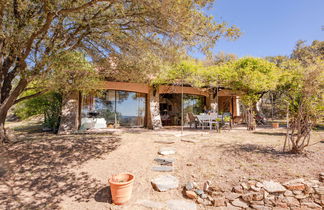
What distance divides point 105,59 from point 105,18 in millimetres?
2019

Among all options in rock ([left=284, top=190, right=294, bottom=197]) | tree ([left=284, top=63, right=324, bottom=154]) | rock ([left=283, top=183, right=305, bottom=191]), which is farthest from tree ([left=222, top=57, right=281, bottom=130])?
rock ([left=284, top=190, right=294, bottom=197])

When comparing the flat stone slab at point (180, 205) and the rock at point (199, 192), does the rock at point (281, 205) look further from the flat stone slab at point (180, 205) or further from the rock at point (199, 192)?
the flat stone slab at point (180, 205)

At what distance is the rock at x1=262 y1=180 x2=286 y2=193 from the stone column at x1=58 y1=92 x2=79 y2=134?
27.6ft

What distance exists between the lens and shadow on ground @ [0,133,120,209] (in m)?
3.46

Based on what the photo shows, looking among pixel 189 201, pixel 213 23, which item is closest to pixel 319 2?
pixel 213 23

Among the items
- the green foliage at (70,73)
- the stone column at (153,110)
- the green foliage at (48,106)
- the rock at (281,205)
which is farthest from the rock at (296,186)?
the green foliage at (48,106)

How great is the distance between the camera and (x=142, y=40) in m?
5.11

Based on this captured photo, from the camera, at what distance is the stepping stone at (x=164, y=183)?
3806 mm

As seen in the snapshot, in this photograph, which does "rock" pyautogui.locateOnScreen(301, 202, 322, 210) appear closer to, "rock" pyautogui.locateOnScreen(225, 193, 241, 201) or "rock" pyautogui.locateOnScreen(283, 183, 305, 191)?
"rock" pyautogui.locateOnScreen(283, 183, 305, 191)

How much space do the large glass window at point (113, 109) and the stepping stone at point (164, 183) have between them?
262 inches

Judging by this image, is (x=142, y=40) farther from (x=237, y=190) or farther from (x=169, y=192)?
(x=237, y=190)

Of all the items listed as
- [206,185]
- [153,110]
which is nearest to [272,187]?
[206,185]

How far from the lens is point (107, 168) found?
180 inches

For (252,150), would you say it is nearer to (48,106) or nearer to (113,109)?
(113,109)
